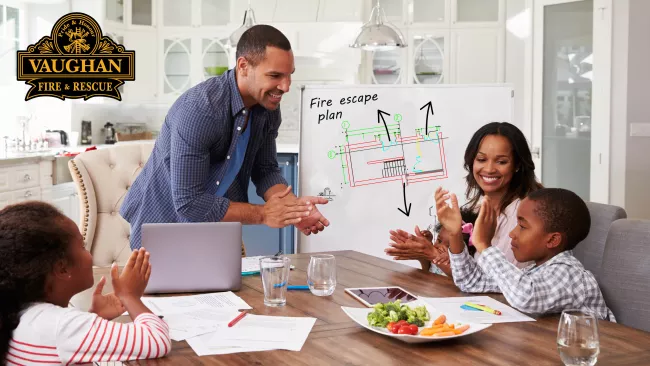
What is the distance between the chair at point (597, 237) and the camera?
89.5 inches

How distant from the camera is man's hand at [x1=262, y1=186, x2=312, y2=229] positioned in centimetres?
225

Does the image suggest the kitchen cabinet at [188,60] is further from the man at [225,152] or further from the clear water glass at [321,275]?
the clear water glass at [321,275]

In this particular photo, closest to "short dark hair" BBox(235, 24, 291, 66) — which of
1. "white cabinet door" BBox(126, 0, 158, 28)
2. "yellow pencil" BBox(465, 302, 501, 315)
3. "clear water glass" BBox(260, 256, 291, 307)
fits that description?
"clear water glass" BBox(260, 256, 291, 307)

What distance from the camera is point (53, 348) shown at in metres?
1.38

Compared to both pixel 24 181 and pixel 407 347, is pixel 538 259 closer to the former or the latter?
pixel 407 347

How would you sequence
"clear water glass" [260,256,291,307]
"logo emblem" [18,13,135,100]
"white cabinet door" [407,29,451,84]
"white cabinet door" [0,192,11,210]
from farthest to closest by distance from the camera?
1. "white cabinet door" [407,29,451,84]
2. "logo emblem" [18,13,135,100]
3. "white cabinet door" [0,192,11,210]
4. "clear water glass" [260,256,291,307]

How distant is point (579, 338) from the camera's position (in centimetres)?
131

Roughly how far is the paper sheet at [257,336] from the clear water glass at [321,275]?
0.77 feet

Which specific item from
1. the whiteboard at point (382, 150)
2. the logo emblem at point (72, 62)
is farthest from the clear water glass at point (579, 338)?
the logo emblem at point (72, 62)

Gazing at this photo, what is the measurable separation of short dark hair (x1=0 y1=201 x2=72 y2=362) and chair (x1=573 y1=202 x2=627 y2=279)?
5.10ft

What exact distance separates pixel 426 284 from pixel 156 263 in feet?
2.40

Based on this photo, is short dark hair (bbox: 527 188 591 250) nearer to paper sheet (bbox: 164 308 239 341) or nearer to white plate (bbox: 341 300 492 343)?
white plate (bbox: 341 300 492 343)

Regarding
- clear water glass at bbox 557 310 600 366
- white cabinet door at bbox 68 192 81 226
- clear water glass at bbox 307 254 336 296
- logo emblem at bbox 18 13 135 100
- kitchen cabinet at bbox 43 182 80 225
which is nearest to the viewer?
clear water glass at bbox 557 310 600 366

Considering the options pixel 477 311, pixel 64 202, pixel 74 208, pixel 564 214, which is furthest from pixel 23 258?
pixel 74 208
